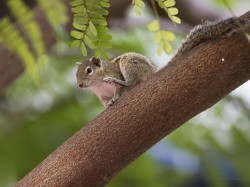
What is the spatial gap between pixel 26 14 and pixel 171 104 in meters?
0.35

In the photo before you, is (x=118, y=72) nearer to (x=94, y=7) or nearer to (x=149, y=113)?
(x=149, y=113)

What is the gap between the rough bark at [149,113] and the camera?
1.14 metres

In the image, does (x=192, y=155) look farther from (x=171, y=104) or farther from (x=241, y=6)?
(x=171, y=104)

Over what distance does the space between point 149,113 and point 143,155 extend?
47.6 inches

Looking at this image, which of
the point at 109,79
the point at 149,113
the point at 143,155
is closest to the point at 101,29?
the point at 149,113

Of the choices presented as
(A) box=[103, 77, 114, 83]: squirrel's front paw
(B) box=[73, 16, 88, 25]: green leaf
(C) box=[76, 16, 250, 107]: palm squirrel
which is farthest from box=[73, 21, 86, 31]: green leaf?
(A) box=[103, 77, 114, 83]: squirrel's front paw

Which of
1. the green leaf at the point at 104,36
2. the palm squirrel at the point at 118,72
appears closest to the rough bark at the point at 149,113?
the palm squirrel at the point at 118,72

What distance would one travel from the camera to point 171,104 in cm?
116

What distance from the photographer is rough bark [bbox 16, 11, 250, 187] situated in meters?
1.14

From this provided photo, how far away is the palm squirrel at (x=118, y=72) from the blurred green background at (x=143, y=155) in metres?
0.60

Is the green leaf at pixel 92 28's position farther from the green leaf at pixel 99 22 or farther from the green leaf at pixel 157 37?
the green leaf at pixel 157 37

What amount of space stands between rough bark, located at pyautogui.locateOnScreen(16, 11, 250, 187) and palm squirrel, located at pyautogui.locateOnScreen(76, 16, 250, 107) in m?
0.06

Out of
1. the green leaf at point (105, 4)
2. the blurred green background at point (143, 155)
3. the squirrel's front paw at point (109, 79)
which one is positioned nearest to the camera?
the green leaf at point (105, 4)

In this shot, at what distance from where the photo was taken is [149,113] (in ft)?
3.86
